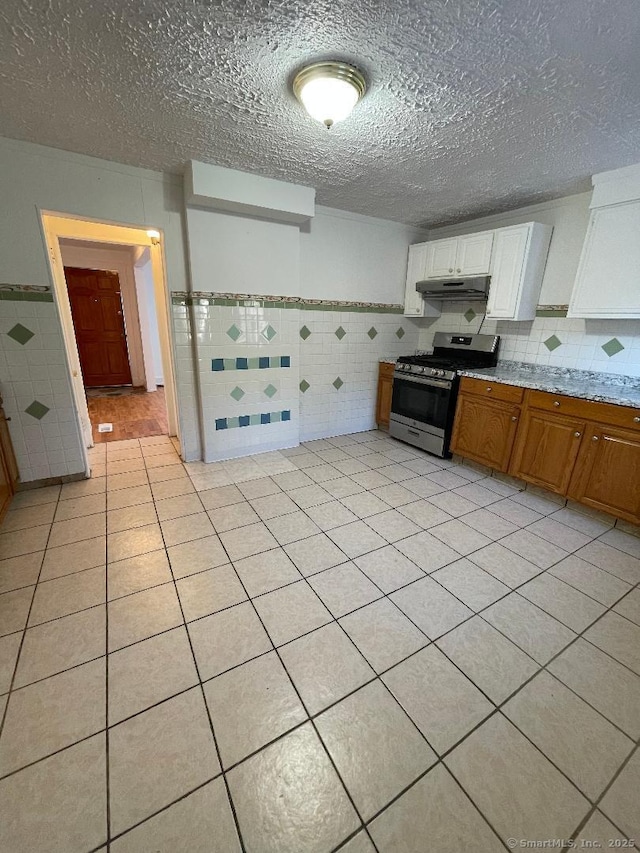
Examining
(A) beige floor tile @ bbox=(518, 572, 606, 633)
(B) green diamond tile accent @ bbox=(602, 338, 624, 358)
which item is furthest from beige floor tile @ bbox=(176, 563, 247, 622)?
(B) green diamond tile accent @ bbox=(602, 338, 624, 358)

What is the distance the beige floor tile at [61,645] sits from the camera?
4.50 feet

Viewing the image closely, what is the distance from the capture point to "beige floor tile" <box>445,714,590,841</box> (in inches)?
39.2

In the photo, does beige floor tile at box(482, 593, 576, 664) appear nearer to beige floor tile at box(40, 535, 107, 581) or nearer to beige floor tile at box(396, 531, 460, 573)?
beige floor tile at box(396, 531, 460, 573)

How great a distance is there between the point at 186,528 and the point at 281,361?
70.2 inches

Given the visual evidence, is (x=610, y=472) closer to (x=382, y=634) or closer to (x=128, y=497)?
(x=382, y=634)

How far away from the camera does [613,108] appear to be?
1685 millimetres

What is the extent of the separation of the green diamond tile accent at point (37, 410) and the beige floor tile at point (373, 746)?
2.70 m

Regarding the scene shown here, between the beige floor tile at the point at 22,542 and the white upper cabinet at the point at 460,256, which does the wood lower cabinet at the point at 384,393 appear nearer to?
the white upper cabinet at the point at 460,256

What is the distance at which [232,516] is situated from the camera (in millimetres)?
2426

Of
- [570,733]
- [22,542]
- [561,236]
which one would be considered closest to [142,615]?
[22,542]

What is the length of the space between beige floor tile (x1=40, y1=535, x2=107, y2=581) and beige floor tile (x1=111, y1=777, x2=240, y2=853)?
1268mm

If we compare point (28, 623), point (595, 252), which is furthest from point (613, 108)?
point (28, 623)

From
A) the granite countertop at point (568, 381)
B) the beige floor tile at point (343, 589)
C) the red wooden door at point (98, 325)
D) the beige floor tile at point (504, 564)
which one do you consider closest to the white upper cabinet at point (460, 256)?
the granite countertop at point (568, 381)

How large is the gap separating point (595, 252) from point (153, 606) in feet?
11.9
